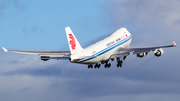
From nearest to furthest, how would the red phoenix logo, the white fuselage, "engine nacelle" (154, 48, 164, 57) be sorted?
the red phoenix logo → the white fuselage → "engine nacelle" (154, 48, 164, 57)

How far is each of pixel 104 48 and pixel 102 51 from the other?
4.15 feet

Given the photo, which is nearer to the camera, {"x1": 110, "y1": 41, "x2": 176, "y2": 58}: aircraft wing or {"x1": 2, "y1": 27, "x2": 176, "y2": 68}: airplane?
{"x1": 2, "y1": 27, "x2": 176, "y2": 68}: airplane

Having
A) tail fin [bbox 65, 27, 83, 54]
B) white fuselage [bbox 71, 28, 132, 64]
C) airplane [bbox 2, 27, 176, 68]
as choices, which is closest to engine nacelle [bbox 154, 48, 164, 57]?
airplane [bbox 2, 27, 176, 68]

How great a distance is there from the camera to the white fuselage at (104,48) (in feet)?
221

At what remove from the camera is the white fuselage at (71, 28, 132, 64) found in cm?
6750

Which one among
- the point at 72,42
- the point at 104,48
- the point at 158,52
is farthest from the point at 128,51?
the point at 72,42

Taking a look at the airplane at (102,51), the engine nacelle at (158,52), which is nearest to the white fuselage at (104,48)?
the airplane at (102,51)

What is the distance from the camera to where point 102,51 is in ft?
239

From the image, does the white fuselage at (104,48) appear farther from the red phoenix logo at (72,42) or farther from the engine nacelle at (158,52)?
the engine nacelle at (158,52)

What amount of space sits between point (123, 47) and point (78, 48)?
1834cm

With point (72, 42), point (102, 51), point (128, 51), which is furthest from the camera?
point (128, 51)

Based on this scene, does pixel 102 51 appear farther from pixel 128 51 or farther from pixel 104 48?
pixel 128 51

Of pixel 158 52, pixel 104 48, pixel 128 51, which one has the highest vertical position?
pixel 104 48

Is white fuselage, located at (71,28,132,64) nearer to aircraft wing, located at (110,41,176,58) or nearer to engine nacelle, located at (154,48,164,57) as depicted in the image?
aircraft wing, located at (110,41,176,58)
